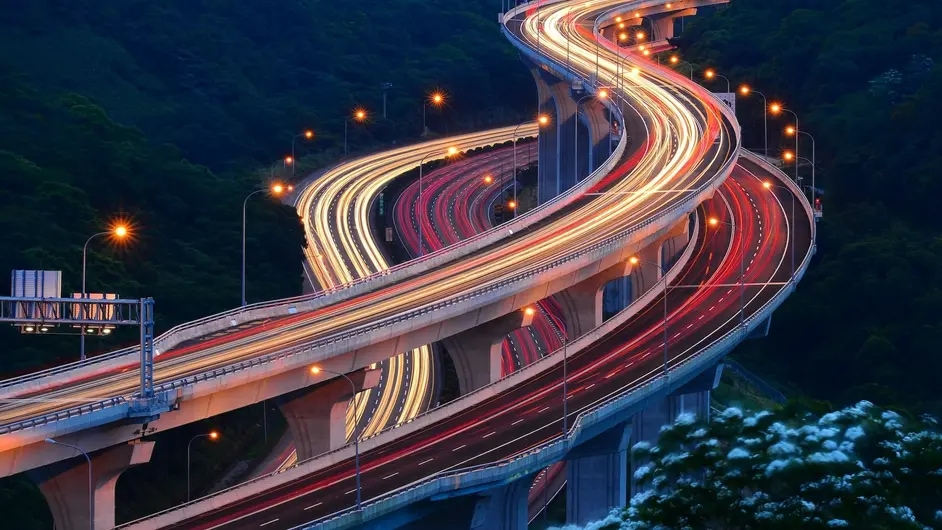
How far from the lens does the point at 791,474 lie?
1781 inches

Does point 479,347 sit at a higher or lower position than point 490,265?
lower

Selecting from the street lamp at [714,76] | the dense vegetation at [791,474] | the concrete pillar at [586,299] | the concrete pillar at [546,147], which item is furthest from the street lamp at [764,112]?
the dense vegetation at [791,474]

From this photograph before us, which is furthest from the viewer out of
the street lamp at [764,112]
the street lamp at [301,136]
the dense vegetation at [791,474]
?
the street lamp at [301,136]

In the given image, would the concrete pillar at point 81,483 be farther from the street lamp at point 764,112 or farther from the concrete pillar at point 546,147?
the street lamp at point 764,112

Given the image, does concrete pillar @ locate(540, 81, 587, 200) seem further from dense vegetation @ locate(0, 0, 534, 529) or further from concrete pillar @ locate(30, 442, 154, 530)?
concrete pillar @ locate(30, 442, 154, 530)

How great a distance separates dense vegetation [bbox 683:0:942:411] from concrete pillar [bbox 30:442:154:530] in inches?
2704

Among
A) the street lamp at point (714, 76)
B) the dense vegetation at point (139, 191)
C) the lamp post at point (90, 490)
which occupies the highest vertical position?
the street lamp at point (714, 76)

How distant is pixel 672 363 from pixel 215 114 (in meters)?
104

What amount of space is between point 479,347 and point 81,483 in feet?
105

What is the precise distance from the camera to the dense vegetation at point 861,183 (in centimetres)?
13975

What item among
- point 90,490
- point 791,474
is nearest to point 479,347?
point 90,490

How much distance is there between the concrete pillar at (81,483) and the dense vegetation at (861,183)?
68.7m

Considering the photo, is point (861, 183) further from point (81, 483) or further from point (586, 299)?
point (81, 483)

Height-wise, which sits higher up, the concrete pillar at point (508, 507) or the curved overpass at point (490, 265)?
the curved overpass at point (490, 265)
